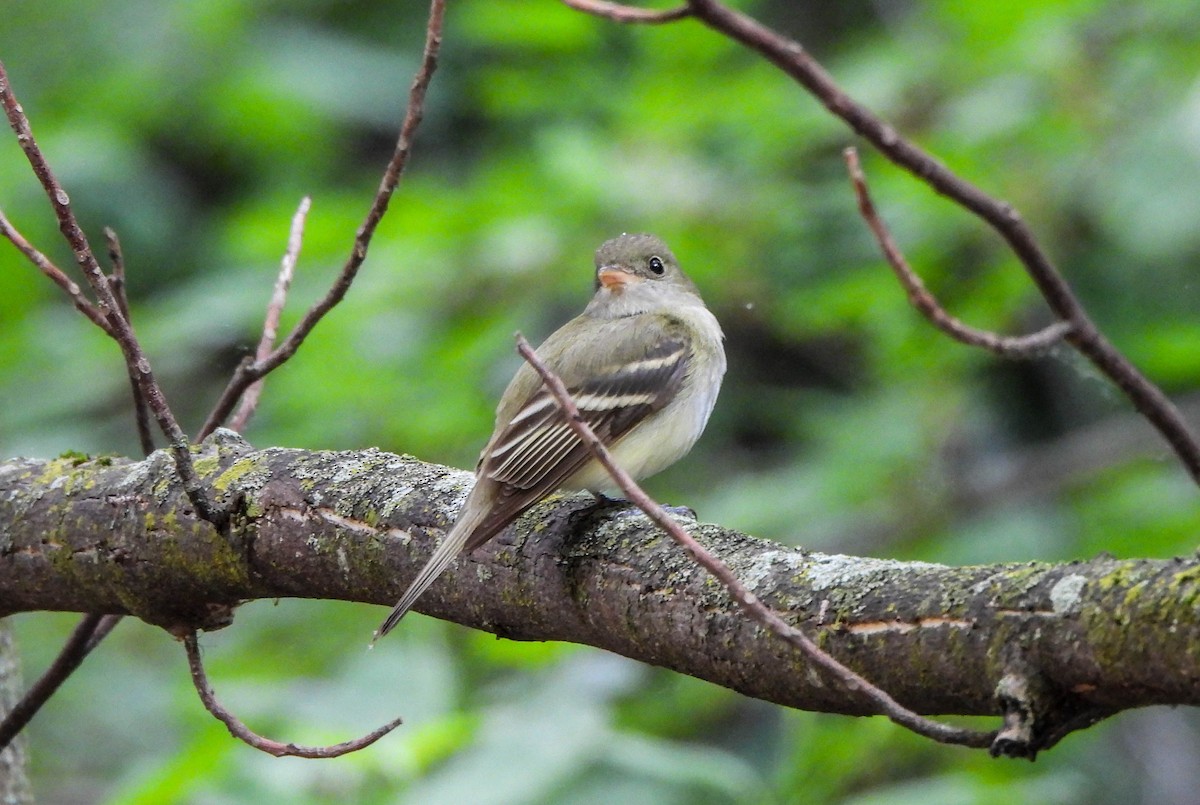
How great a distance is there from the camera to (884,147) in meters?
1.57

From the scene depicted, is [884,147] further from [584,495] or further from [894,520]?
[894,520]

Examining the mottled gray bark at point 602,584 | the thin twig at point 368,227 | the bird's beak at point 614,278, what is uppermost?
the bird's beak at point 614,278

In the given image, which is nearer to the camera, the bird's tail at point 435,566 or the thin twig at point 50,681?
the bird's tail at point 435,566

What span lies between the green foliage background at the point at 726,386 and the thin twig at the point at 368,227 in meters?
1.12

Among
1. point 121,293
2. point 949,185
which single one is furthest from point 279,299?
point 949,185

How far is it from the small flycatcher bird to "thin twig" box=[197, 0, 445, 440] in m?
0.49

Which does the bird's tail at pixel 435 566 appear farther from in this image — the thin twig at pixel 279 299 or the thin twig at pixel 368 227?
the thin twig at pixel 279 299

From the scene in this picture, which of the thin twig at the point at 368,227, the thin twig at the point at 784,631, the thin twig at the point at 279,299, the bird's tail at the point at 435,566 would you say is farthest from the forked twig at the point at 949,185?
the thin twig at the point at 279,299

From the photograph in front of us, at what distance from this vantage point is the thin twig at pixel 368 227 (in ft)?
7.89

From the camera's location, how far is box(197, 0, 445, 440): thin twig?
7.89 feet

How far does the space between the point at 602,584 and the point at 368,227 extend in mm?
801

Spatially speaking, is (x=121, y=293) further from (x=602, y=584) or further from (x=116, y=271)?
(x=602, y=584)

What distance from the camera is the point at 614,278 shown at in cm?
467

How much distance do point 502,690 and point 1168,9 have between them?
11.6 feet
